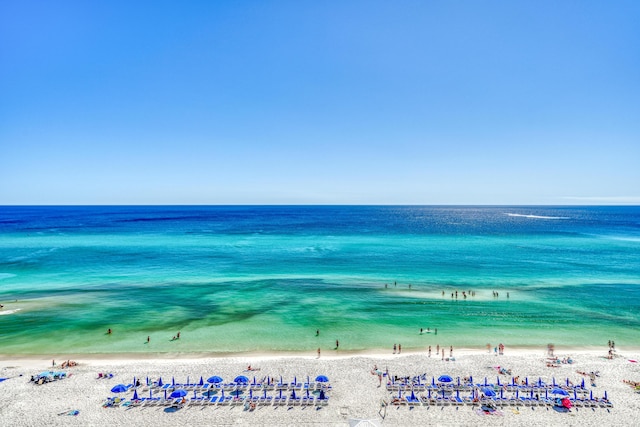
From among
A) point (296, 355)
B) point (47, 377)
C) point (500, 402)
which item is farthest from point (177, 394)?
point (500, 402)

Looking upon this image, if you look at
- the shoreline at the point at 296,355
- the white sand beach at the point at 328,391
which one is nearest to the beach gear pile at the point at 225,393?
the white sand beach at the point at 328,391

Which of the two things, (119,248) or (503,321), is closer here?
(503,321)

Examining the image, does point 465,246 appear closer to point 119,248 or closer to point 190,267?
point 190,267

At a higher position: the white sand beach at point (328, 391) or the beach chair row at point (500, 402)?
the beach chair row at point (500, 402)

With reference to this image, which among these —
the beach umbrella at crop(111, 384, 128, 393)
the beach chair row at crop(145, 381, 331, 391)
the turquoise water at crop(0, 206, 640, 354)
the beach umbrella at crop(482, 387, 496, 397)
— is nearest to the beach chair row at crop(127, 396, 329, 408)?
the beach chair row at crop(145, 381, 331, 391)

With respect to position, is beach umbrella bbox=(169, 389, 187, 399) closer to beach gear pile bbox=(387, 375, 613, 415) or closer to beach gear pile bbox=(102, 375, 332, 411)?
beach gear pile bbox=(102, 375, 332, 411)

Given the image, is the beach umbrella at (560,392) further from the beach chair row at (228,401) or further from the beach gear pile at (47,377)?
the beach gear pile at (47,377)

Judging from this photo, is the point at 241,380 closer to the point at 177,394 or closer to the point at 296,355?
the point at 177,394

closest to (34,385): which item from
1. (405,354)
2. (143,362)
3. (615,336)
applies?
(143,362)
